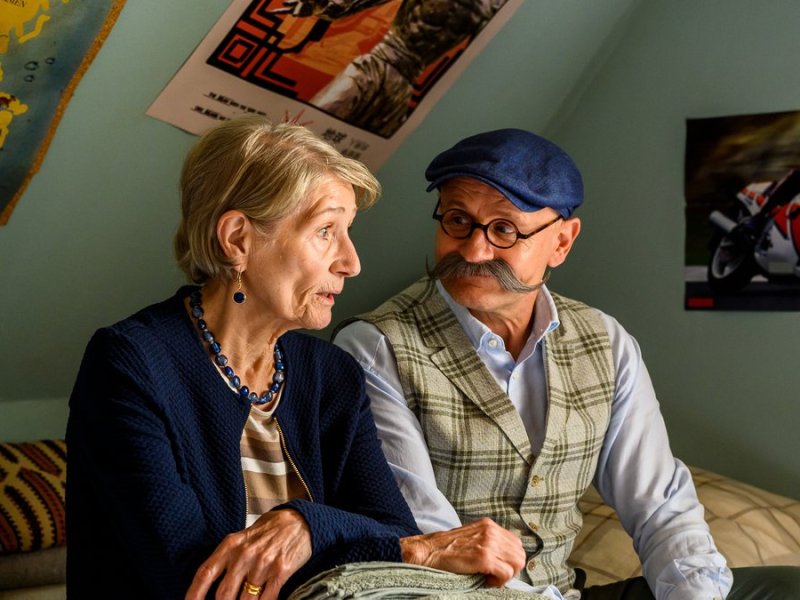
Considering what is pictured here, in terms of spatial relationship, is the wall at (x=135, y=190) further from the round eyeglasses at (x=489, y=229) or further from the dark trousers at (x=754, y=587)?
the dark trousers at (x=754, y=587)

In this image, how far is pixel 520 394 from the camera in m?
2.04

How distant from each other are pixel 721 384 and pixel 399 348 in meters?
1.16

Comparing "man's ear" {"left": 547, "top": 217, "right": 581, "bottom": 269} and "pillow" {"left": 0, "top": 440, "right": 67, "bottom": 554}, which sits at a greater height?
"man's ear" {"left": 547, "top": 217, "right": 581, "bottom": 269}

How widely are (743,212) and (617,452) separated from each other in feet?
2.89

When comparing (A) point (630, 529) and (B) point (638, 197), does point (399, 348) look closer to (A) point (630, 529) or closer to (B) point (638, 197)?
(A) point (630, 529)

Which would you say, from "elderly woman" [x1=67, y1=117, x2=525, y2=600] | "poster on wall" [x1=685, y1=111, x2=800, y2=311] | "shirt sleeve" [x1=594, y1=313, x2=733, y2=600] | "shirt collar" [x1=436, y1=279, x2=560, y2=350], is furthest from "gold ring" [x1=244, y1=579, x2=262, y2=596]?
"poster on wall" [x1=685, y1=111, x2=800, y2=311]

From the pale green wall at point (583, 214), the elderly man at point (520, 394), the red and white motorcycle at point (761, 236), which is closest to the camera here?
the elderly man at point (520, 394)

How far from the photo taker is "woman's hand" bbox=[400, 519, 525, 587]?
4.92 ft

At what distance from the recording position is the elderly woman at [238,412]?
141cm

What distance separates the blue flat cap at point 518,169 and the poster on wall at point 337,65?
388 mm

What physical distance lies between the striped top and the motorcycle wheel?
145 centimetres

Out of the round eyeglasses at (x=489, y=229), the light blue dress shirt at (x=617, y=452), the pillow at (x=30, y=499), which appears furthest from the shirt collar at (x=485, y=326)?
the pillow at (x=30, y=499)

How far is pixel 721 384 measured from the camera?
2.76m

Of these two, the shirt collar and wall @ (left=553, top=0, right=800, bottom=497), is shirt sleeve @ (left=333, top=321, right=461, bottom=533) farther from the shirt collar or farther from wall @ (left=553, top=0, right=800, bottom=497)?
wall @ (left=553, top=0, right=800, bottom=497)
